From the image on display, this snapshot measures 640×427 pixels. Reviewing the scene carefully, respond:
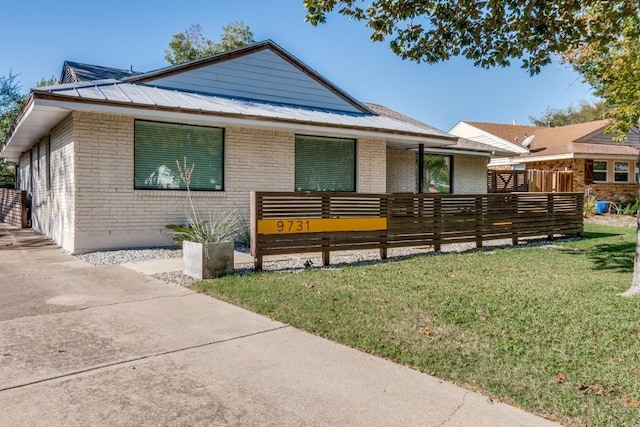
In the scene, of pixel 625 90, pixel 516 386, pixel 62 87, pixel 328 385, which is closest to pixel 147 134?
pixel 62 87

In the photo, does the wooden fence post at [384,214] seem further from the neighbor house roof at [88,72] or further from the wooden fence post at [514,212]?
the neighbor house roof at [88,72]

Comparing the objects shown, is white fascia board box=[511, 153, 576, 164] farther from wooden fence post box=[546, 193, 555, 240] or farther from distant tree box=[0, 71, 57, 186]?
distant tree box=[0, 71, 57, 186]

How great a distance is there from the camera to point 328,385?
345 cm

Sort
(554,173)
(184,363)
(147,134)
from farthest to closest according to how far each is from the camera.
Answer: (554,173), (147,134), (184,363)

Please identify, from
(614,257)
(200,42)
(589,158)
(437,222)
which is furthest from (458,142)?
(200,42)

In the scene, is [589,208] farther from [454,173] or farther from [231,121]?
[231,121]

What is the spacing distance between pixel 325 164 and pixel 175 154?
4.19 meters

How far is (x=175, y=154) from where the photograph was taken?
35.2 feet

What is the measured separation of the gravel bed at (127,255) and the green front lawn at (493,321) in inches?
114

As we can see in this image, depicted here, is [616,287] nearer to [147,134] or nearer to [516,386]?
[516,386]

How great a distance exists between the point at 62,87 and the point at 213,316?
22.0ft

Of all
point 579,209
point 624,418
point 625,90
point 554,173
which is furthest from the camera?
point 554,173

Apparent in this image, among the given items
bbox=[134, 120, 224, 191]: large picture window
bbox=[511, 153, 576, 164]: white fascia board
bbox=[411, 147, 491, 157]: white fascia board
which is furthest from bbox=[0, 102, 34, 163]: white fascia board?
bbox=[511, 153, 576, 164]: white fascia board

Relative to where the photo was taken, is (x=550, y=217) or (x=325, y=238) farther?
(x=550, y=217)
